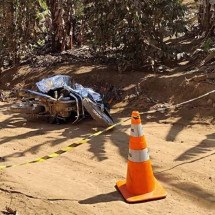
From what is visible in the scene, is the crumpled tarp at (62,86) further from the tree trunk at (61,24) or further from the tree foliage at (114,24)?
the tree trunk at (61,24)

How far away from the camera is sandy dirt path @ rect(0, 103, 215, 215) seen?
4.51 metres

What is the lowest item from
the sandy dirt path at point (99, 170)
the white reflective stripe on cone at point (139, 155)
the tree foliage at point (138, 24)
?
the sandy dirt path at point (99, 170)

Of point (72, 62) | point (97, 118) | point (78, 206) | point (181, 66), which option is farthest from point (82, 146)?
point (72, 62)

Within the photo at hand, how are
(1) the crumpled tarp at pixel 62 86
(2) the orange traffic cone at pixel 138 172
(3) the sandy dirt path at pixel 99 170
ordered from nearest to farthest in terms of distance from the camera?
(3) the sandy dirt path at pixel 99 170 < (2) the orange traffic cone at pixel 138 172 < (1) the crumpled tarp at pixel 62 86

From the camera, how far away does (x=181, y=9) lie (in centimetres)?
984

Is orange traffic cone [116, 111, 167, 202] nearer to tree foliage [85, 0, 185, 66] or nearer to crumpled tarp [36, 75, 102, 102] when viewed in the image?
crumpled tarp [36, 75, 102, 102]

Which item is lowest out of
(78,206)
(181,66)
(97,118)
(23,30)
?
(78,206)

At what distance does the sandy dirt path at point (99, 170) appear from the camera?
4508mm

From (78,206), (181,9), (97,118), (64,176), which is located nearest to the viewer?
(78,206)

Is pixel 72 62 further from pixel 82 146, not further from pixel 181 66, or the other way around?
pixel 82 146

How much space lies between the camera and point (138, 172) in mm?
4656

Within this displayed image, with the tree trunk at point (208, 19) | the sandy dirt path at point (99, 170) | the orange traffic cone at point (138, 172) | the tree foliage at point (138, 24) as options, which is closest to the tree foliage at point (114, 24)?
the tree foliage at point (138, 24)

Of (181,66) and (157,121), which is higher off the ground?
(181,66)

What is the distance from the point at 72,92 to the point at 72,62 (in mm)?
3967
